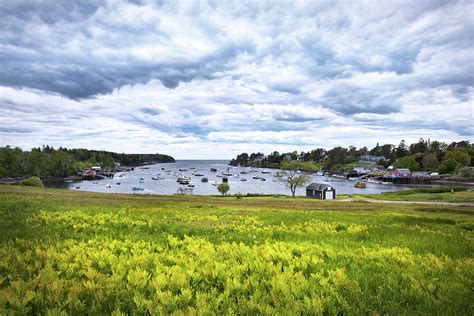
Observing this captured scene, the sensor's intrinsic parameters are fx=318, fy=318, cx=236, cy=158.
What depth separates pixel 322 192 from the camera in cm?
8212

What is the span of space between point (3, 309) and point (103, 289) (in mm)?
1052

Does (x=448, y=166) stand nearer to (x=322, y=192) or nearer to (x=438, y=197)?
(x=438, y=197)

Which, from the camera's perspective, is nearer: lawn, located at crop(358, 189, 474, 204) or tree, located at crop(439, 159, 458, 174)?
lawn, located at crop(358, 189, 474, 204)

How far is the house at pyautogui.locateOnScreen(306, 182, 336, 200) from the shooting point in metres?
79.9

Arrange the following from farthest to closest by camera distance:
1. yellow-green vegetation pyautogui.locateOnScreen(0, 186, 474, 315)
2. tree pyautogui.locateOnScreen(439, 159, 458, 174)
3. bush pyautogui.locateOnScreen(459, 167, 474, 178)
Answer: tree pyautogui.locateOnScreen(439, 159, 458, 174), bush pyautogui.locateOnScreen(459, 167, 474, 178), yellow-green vegetation pyautogui.locateOnScreen(0, 186, 474, 315)

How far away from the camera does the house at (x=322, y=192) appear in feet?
262

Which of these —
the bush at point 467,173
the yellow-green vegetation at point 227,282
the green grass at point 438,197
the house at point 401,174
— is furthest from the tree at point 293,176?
the bush at point 467,173

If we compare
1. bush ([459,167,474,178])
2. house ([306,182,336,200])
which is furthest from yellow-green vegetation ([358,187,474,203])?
bush ([459,167,474,178])

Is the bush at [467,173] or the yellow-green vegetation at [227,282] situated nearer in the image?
the yellow-green vegetation at [227,282]

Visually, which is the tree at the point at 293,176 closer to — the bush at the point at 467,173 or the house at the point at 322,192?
the house at the point at 322,192

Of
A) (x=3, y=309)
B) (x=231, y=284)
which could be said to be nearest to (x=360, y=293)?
(x=231, y=284)

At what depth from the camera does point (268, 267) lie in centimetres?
516

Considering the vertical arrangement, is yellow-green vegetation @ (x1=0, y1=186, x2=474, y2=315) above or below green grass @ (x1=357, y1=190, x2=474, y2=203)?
above

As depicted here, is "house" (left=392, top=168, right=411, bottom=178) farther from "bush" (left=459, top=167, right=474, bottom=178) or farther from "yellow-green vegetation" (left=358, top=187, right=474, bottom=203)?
"yellow-green vegetation" (left=358, top=187, right=474, bottom=203)
